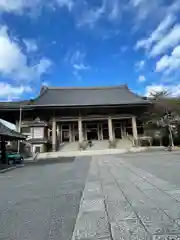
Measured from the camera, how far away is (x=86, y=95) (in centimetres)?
3806

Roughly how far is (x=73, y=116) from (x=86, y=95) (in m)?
7.07

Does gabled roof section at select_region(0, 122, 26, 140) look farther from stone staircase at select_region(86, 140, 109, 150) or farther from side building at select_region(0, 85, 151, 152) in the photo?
stone staircase at select_region(86, 140, 109, 150)

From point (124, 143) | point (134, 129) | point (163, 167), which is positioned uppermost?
point (134, 129)

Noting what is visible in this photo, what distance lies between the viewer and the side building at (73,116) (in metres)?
30.5

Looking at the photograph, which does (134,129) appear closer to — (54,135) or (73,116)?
(73,116)

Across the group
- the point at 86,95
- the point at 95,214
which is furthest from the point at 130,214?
the point at 86,95

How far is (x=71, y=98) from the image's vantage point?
36969 millimetres

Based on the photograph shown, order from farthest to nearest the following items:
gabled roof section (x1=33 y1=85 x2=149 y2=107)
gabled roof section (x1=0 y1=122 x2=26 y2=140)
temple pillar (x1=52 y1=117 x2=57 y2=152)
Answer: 1. gabled roof section (x1=33 y1=85 x2=149 y2=107)
2. temple pillar (x1=52 y1=117 x2=57 y2=152)
3. gabled roof section (x1=0 y1=122 x2=26 y2=140)

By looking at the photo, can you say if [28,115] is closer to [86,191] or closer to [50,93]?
[50,93]

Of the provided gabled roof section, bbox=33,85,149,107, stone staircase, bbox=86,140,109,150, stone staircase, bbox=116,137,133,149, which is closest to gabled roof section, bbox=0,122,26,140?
stone staircase, bbox=86,140,109,150

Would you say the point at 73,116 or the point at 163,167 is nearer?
the point at 163,167

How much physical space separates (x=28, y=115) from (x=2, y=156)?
14.9 metres

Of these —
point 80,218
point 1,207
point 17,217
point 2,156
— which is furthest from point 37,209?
point 2,156

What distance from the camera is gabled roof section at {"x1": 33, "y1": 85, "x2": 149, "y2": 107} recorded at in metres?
35.3
